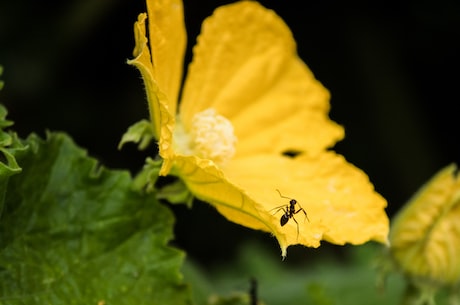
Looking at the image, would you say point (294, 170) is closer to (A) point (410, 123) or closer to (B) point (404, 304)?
(B) point (404, 304)

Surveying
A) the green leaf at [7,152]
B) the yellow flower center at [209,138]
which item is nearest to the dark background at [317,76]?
the yellow flower center at [209,138]

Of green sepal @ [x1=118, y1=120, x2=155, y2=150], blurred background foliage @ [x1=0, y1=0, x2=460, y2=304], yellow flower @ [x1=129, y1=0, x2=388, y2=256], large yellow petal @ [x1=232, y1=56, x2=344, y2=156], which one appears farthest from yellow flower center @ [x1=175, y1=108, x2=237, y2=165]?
blurred background foliage @ [x1=0, y1=0, x2=460, y2=304]

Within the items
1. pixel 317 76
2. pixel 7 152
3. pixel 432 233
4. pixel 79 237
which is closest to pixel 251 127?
pixel 432 233

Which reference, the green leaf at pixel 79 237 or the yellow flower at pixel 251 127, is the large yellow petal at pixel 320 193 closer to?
the yellow flower at pixel 251 127

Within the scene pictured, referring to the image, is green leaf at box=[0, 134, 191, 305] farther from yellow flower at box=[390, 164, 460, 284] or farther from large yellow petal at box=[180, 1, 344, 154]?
yellow flower at box=[390, 164, 460, 284]

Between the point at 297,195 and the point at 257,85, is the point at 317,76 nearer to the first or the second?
the point at 257,85

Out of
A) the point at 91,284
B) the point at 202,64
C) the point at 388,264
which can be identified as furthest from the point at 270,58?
the point at 91,284
